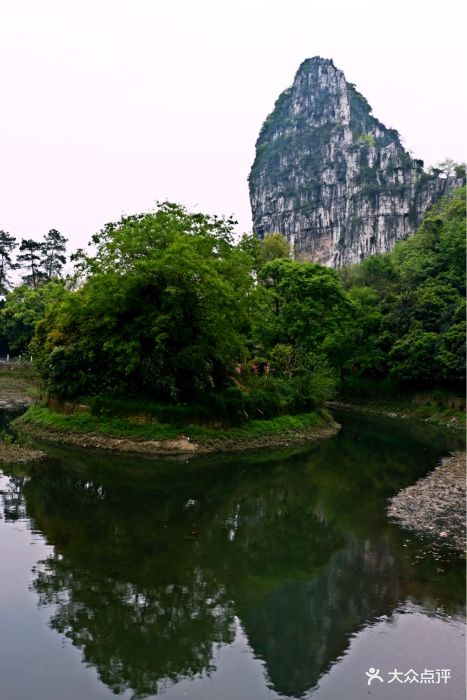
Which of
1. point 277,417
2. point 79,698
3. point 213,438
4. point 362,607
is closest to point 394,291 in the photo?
point 277,417

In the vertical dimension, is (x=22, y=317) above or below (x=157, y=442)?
above

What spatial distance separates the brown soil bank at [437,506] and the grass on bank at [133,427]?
10432 mm

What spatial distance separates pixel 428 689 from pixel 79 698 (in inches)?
217

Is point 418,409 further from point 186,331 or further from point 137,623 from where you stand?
point 137,623

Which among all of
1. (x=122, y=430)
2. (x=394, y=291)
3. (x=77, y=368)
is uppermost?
(x=394, y=291)

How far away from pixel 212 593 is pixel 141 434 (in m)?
16.8

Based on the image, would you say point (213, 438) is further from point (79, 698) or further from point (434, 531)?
point (79, 698)

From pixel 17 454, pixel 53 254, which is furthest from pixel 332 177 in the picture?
pixel 17 454

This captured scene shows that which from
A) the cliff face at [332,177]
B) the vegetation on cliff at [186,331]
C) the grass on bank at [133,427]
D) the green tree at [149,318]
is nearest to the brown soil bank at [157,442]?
the grass on bank at [133,427]

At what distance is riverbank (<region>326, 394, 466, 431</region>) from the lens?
1853 inches

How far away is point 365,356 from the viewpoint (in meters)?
58.6

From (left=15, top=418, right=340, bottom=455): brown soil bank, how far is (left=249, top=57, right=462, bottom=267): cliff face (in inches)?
3739

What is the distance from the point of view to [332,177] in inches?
5340

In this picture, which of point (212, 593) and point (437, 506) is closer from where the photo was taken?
point (212, 593)
